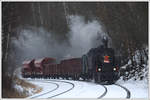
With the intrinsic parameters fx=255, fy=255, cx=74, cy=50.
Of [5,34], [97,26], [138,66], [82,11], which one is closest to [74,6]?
[82,11]

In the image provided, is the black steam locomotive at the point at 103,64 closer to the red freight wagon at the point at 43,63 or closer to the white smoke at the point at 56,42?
the white smoke at the point at 56,42

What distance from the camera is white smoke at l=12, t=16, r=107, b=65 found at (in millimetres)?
11188

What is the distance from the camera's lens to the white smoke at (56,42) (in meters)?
11.2

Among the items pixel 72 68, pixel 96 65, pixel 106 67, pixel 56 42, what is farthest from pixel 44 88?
pixel 72 68

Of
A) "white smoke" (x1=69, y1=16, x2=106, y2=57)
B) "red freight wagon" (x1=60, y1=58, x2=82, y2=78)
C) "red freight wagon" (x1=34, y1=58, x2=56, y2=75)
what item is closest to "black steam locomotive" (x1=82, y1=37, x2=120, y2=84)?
"white smoke" (x1=69, y1=16, x2=106, y2=57)

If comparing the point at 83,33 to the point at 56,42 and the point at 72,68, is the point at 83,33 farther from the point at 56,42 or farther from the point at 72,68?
the point at 72,68

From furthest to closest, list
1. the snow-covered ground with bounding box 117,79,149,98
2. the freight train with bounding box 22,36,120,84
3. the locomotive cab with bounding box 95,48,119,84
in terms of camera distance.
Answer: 1. the locomotive cab with bounding box 95,48,119,84
2. the freight train with bounding box 22,36,120,84
3. the snow-covered ground with bounding box 117,79,149,98

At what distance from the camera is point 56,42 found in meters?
11.6

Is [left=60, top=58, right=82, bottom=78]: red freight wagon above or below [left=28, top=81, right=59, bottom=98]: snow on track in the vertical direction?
above

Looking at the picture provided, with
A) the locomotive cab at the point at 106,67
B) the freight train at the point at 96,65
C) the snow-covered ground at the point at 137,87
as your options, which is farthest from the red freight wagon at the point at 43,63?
the snow-covered ground at the point at 137,87

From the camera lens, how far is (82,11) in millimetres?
11828

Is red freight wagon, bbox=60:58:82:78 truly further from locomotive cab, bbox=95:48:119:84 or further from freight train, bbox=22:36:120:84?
locomotive cab, bbox=95:48:119:84

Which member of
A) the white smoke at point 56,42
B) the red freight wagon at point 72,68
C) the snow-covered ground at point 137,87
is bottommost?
the snow-covered ground at point 137,87

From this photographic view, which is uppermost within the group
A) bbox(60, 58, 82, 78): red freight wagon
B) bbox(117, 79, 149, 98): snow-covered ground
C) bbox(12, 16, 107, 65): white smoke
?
bbox(12, 16, 107, 65): white smoke
